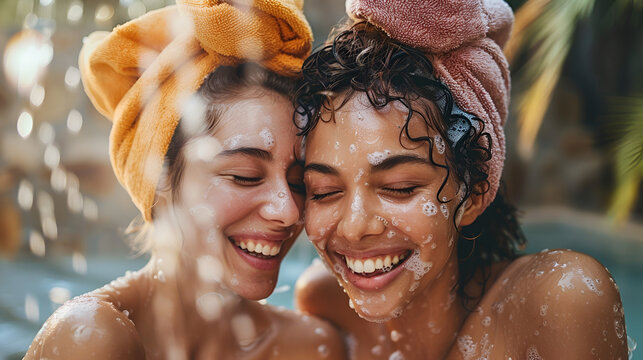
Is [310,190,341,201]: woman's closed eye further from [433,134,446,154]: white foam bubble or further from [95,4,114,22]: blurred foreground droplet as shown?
[95,4,114,22]: blurred foreground droplet

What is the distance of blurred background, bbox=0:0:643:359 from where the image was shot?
600 cm

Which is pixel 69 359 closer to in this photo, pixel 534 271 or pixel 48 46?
pixel 534 271

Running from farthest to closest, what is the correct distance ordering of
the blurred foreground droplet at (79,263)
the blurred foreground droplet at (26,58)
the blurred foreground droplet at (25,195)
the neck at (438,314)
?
1. the blurred foreground droplet at (26,58)
2. the blurred foreground droplet at (25,195)
3. the blurred foreground droplet at (79,263)
4. the neck at (438,314)

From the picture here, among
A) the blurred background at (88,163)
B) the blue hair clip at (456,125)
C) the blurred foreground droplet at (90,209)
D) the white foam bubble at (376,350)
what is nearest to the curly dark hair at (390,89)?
the blue hair clip at (456,125)

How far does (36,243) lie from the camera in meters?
6.60

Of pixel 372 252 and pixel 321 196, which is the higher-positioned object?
pixel 321 196

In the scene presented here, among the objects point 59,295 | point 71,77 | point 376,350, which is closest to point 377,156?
point 376,350

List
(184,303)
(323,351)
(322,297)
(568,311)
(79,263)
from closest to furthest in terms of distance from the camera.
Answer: (568,311) → (184,303) → (323,351) → (322,297) → (79,263)

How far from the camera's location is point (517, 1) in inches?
237

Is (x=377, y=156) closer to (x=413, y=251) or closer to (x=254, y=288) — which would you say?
(x=413, y=251)

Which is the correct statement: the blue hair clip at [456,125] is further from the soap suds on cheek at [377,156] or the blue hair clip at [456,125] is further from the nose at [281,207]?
the nose at [281,207]

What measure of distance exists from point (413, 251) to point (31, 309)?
196 inches

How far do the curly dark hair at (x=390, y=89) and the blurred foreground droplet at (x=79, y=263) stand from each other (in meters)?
5.24

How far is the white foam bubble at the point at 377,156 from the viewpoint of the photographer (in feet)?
5.85
